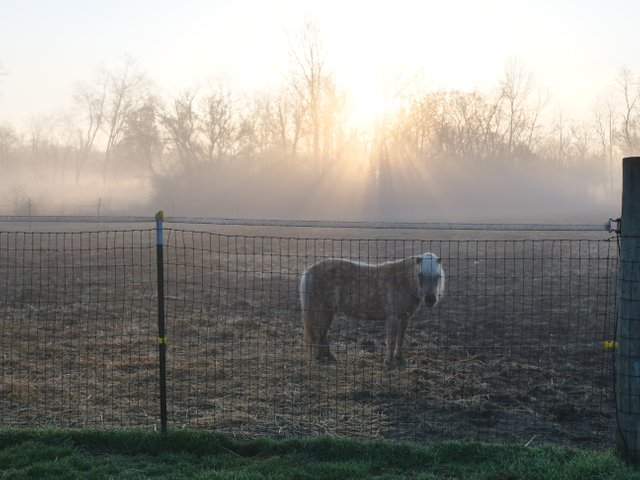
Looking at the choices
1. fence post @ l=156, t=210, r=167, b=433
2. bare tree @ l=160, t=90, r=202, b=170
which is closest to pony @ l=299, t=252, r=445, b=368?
fence post @ l=156, t=210, r=167, b=433

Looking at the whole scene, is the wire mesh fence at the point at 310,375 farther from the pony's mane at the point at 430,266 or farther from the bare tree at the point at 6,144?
the bare tree at the point at 6,144

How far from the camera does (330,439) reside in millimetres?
5125

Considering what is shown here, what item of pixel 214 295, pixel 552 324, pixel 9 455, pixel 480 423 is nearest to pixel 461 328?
pixel 552 324

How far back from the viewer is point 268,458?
4.95 metres

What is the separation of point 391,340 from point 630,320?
402 cm

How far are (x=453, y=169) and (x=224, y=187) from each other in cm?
2532

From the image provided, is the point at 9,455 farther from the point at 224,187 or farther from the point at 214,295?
the point at 224,187

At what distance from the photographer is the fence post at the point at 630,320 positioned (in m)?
4.72

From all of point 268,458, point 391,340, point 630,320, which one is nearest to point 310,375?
point 391,340

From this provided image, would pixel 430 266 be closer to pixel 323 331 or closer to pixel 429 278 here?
pixel 429 278

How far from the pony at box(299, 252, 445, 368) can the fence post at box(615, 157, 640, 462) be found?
3.68 metres

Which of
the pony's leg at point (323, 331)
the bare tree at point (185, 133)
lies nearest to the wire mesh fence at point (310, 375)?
the pony's leg at point (323, 331)

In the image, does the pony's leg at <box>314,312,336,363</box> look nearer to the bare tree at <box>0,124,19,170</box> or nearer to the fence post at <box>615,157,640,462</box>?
the fence post at <box>615,157,640,462</box>

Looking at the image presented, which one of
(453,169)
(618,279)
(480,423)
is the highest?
(453,169)
